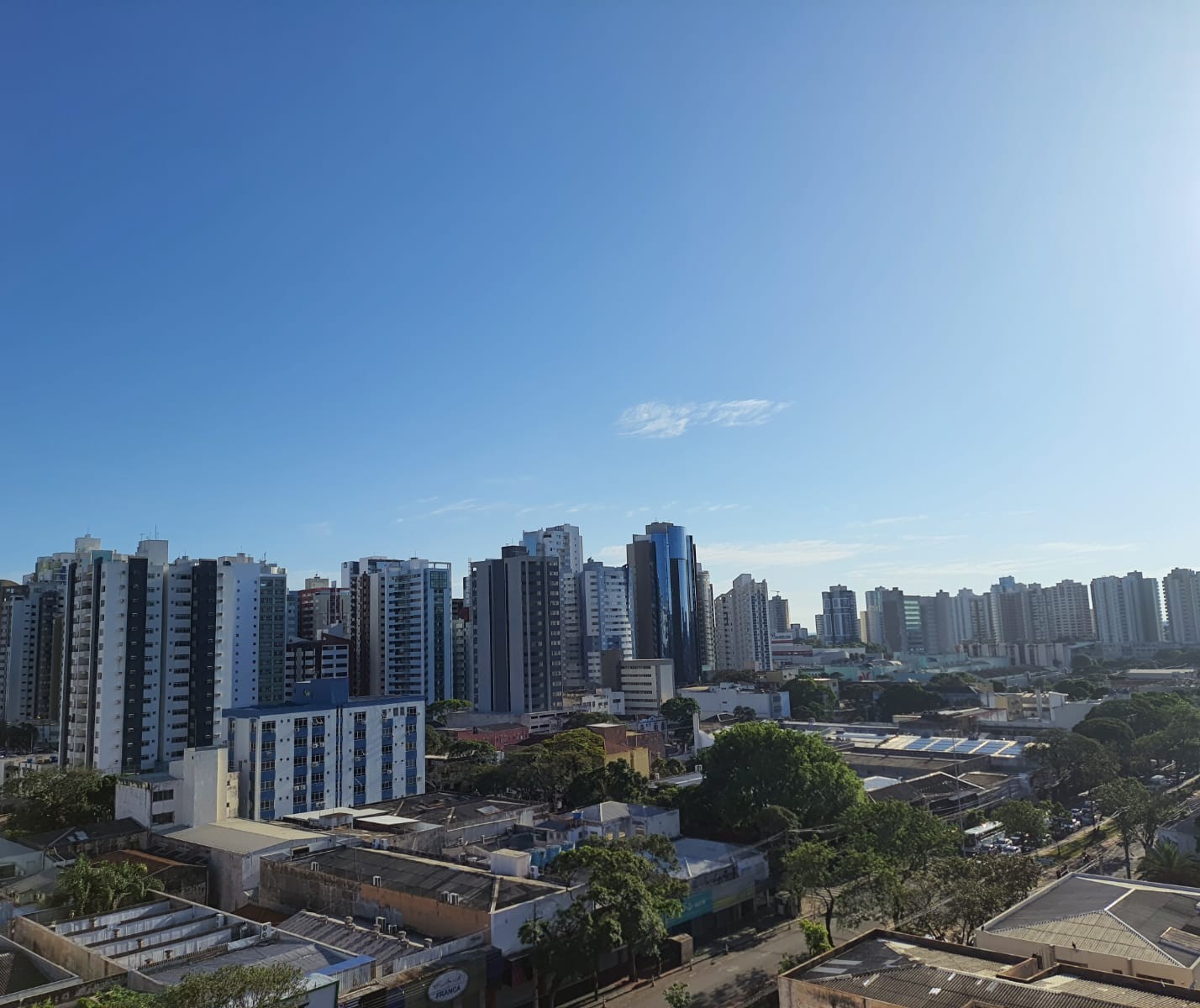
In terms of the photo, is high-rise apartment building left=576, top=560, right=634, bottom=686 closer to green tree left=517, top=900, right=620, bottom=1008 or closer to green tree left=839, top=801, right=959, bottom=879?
green tree left=839, top=801, right=959, bottom=879

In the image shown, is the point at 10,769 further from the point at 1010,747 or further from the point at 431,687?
the point at 1010,747

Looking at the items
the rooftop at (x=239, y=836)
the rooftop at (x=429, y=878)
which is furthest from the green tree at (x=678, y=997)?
the rooftop at (x=239, y=836)

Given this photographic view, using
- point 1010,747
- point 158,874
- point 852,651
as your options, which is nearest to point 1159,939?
point 158,874

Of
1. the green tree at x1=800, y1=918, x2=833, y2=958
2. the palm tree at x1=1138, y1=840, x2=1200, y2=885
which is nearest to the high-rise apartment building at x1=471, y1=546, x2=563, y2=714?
the palm tree at x1=1138, y1=840, x2=1200, y2=885

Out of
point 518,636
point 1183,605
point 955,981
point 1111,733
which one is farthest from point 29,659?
point 1183,605

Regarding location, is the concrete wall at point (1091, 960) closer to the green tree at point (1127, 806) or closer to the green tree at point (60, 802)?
the green tree at point (1127, 806)

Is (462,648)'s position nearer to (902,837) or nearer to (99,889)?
(99,889)
